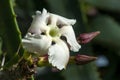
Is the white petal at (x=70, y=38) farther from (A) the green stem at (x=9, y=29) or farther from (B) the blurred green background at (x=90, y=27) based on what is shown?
(B) the blurred green background at (x=90, y=27)

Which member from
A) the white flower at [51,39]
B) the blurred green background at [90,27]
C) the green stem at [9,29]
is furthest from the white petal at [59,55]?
the blurred green background at [90,27]

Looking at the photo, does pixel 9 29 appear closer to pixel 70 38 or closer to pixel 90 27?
pixel 70 38

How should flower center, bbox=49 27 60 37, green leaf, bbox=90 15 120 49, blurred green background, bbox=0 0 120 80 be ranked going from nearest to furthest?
flower center, bbox=49 27 60 37 → blurred green background, bbox=0 0 120 80 → green leaf, bbox=90 15 120 49

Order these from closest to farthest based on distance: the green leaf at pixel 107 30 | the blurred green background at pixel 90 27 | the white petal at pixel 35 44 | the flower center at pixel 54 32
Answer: the white petal at pixel 35 44 → the flower center at pixel 54 32 → the blurred green background at pixel 90 27 → the green leaf at pixel 107 30

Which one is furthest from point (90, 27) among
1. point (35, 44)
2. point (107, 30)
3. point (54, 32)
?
point (35, 44)

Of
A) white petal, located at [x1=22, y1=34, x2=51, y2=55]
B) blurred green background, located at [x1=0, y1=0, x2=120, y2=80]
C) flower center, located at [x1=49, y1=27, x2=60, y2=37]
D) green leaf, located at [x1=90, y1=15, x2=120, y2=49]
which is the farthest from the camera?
green leaf, located at [x1=90, y1=15, x2=120, y2=49]

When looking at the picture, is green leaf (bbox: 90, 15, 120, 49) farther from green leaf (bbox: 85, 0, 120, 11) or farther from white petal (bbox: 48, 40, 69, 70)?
white petal (bbox: 48, 40, 69, 70)

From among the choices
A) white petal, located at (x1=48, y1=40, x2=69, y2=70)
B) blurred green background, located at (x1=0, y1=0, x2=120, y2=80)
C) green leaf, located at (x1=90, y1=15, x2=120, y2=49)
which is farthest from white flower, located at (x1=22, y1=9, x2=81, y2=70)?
green leaf, located at (x1=90, y1=15, x2=120, y2=49)

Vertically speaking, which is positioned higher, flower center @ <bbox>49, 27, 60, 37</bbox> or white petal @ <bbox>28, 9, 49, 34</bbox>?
white petal @ <bbox>28, 9, 49, 34</bbox>
